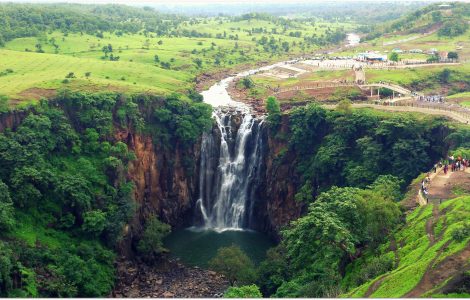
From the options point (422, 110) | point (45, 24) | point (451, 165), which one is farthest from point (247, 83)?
point (45, 24)

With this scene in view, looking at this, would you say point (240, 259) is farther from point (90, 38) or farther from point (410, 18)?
point (410, 18)

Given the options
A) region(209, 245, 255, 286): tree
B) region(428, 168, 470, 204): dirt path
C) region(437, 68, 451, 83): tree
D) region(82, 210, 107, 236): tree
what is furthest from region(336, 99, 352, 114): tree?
region(437, 68, 451, 83): tree

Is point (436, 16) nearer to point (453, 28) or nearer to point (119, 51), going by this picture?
point (453, 28)

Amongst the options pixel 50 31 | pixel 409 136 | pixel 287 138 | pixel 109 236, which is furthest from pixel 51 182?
pixel 50 31

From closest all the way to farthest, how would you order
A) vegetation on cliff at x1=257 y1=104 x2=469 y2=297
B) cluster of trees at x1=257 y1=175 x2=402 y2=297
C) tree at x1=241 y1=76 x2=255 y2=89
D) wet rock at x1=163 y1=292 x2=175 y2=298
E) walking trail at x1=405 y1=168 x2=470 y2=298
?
walking trail at x1=405 y1=168 x2=470 y2=298, vegetation on cliff at x1=257 y1=104 x2=469 y2=297, cluster of trees at x1=257 y1=175 x2=402 y2=297, wet rock at x1=163 y1=292 x2=175 y2=298, tree at x1=241 y1=76 x2=255 y2=89

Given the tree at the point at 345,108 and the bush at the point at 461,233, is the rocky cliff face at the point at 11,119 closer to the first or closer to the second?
the tree at the point at 345,108

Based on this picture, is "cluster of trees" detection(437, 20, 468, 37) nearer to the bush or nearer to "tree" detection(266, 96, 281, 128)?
"tree" detection(266, 96, 281, 128)

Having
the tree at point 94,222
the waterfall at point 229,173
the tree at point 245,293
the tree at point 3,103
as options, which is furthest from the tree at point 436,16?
the tree at point 245,293
